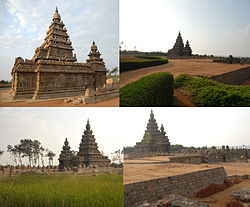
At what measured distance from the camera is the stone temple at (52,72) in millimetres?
12595

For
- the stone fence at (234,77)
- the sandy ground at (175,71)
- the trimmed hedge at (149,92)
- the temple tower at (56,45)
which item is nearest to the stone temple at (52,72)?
the temple tower at (56,45)

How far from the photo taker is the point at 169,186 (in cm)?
767

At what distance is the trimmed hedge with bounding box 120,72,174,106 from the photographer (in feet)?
20.9

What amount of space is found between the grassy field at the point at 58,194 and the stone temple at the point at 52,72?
7037 millimetres

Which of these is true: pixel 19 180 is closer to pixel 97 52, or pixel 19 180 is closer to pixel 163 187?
pixel 163 187

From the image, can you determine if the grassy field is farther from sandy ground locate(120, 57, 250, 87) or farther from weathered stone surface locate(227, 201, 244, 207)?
weathered stone surface locate(227, 201, 244, 207)

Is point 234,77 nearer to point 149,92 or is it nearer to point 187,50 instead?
point 149,92

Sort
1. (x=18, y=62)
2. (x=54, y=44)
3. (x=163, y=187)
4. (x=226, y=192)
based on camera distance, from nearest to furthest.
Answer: (x=163, y=187) < (x=226, y=192) < (x=18, y=62) < (x=54, y=44)

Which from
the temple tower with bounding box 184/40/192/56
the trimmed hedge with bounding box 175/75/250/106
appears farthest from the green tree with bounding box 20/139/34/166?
the temple tower with bounding box 184/40/192/56

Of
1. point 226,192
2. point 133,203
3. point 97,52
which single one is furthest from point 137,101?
point 97,52

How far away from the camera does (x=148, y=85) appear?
765 centimetres

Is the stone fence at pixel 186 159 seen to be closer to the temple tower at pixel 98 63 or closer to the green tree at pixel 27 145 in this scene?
the green tree at pixel 27 145

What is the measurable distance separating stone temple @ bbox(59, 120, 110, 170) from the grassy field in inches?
516

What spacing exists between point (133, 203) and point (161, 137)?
22.2m
